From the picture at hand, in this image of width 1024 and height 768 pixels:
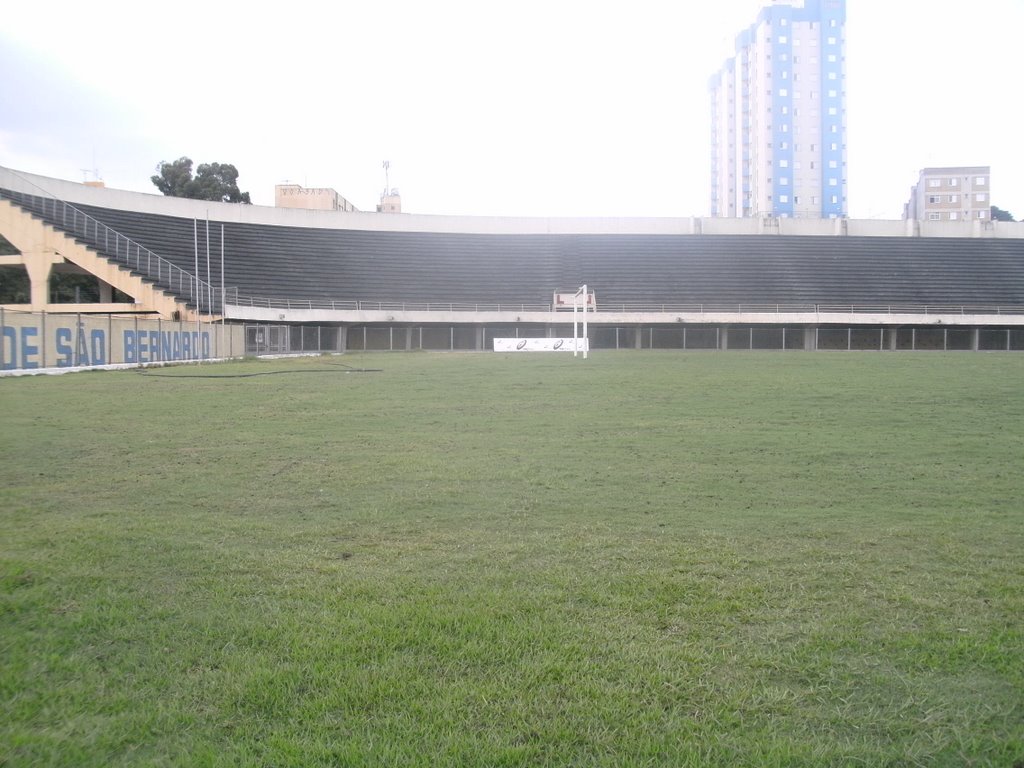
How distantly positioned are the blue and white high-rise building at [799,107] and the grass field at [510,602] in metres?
97.0

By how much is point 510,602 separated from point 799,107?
353ft

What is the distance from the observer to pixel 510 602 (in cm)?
451

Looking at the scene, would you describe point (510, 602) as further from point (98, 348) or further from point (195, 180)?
point (195, 180)

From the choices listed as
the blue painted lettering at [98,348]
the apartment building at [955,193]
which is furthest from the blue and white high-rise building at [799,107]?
the blue painted lettering at [98,348]

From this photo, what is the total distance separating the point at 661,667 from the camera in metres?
3.69

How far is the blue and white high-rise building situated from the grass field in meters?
97.0

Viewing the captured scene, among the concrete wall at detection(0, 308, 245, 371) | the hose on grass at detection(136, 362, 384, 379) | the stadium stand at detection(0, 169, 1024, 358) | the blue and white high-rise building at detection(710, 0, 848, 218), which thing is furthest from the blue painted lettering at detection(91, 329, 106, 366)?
the blue and white high-rise building at detection(710, 0, 848, 218)

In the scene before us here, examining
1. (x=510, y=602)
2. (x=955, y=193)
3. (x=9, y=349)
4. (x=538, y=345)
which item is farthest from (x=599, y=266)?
(x=955, y=193)

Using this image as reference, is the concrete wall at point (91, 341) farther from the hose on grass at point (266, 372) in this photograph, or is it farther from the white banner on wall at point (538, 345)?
the white banner on wall at point (538, 345)

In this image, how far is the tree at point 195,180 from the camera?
75875mm

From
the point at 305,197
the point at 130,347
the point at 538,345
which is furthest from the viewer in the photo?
the point at 305,197

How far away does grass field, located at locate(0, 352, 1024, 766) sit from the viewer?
3.16 metres

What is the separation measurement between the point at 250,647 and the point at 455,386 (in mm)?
14429

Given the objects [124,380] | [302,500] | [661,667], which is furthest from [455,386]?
[661,667]
